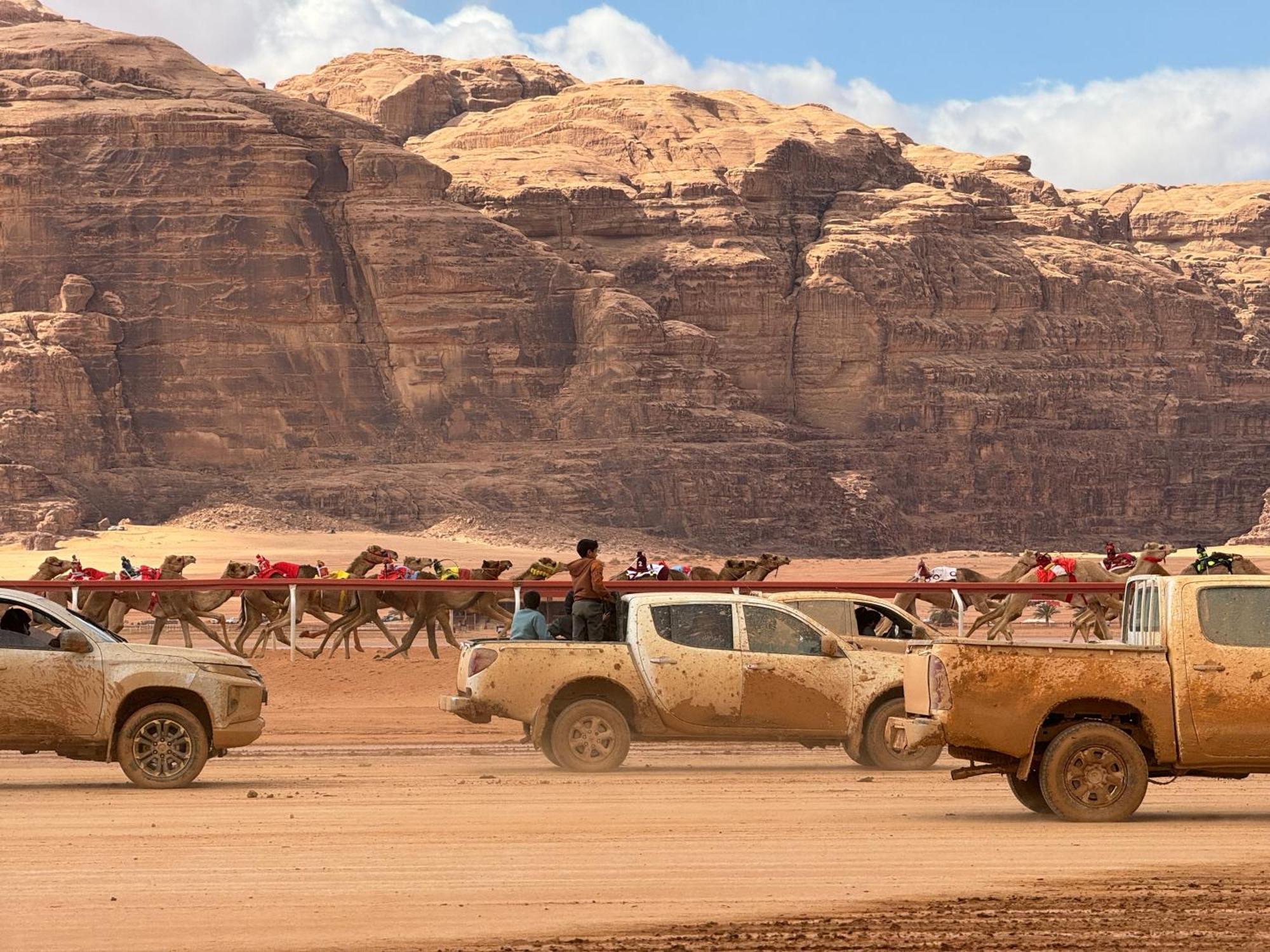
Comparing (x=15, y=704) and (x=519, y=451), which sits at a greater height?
(x=519, y=451)

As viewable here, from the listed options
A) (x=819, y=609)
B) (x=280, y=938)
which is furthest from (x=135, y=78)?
(x=280, y=938)

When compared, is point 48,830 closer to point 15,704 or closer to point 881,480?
point 15,704

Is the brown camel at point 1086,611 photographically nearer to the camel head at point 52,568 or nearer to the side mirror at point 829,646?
the side mirror at point 829,646

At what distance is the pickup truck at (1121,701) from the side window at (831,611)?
20.3 ft

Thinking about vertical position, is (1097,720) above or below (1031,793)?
above

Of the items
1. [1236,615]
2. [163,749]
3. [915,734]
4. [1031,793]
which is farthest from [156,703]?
[1236,615]

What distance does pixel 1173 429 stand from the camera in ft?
460

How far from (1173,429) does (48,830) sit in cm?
13020

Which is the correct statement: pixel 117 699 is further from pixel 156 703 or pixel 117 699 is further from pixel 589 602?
pixel 589 602

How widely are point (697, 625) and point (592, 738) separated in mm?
1360

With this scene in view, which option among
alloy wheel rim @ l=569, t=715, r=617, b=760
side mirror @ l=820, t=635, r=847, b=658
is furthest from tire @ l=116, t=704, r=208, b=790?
side mirror @ l=820, t=635, r=847, b=658

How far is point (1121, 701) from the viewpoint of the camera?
15.9m

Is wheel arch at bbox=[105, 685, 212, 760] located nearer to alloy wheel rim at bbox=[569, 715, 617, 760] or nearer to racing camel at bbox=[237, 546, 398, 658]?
alloy wheel rim at bbox=[569, 715, 617, 760]

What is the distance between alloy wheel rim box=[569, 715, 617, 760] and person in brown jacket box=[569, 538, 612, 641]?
999 mm
